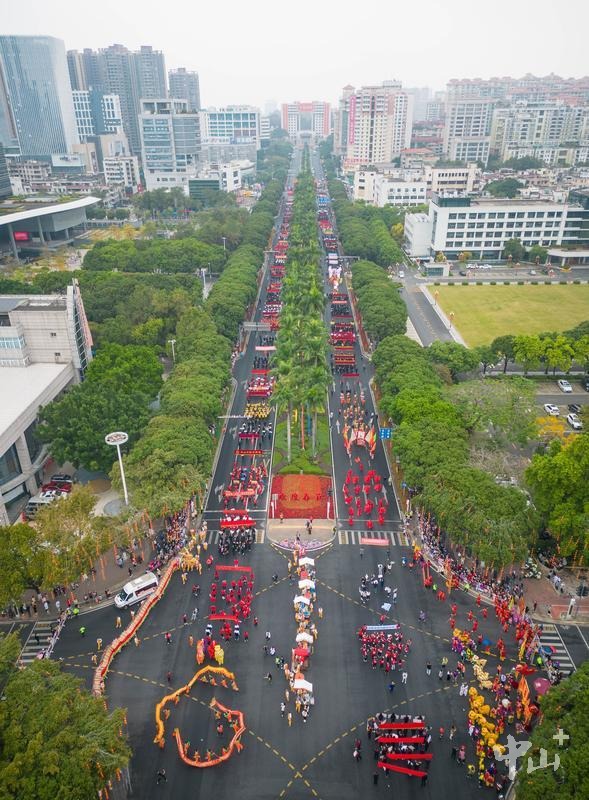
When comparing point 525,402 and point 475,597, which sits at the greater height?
point 525,402

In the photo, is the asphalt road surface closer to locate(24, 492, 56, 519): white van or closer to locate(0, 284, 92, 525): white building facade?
locate(24, 492, 56, 519): white van

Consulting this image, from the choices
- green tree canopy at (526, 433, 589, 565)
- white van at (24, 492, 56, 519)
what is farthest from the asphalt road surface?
white van at (24, 492, 56, 519)

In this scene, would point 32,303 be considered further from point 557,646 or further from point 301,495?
point 557,646

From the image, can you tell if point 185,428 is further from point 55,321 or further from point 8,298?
point 8,298

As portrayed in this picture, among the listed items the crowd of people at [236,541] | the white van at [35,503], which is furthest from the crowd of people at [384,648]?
the white van at [35,503]

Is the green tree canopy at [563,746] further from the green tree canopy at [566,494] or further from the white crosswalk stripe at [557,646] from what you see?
the green tree canopy at [566,494]

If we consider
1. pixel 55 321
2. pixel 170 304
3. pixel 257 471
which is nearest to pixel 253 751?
pixel 257 471
